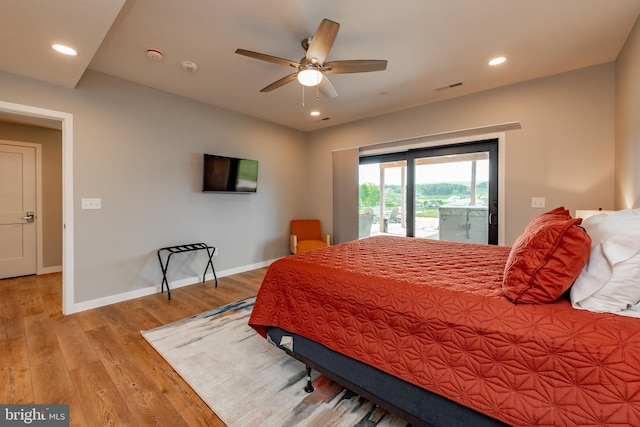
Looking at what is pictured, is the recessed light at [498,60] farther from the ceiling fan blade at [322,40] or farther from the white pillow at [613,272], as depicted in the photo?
the white pillow at [613,272]

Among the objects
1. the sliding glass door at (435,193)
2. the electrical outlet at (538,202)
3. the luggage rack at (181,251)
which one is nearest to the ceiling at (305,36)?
the sliding glass door at (435,193)

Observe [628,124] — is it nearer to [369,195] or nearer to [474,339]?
[474,339]

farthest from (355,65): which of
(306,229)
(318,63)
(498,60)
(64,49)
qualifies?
(306,229)

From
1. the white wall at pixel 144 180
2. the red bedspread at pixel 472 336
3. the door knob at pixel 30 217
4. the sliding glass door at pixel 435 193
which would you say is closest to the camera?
the red bedspread at pixel 472 336

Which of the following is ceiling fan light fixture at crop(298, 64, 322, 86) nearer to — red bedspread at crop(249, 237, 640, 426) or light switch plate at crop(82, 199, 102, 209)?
red bedspread at crop(249, 237, 640, 426)

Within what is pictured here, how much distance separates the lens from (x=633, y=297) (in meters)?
1.00

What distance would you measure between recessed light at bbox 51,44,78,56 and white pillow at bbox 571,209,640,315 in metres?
3.79

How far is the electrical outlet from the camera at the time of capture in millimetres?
3229

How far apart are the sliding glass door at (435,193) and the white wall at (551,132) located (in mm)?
288

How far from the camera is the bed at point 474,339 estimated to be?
34.8 inches

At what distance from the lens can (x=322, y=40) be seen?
196 cm

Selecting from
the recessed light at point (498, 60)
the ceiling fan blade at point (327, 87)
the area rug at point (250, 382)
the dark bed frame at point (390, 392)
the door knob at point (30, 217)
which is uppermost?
the recessed light at point (498, 60)

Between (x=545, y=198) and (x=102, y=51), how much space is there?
5.16 m

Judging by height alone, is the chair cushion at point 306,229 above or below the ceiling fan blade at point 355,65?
below
